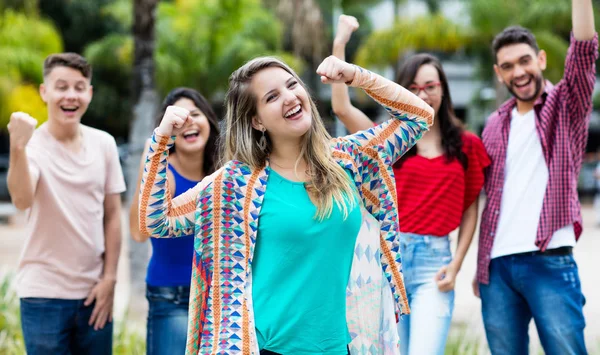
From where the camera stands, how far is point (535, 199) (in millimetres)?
3783

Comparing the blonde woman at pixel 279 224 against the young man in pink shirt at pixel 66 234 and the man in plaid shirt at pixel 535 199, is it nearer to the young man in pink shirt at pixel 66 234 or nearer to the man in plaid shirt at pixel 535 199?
the man in plaid shirt at pixel 535 199

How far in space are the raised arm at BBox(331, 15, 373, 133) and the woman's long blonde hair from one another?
32.5 inches

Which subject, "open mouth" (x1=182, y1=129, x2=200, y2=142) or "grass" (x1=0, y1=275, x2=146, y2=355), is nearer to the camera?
"open mouth" (x1=182, y1=129, x2=200, y2=142)

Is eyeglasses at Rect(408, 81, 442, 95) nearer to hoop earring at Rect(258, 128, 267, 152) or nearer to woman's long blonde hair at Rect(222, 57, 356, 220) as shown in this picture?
woman's long blonde hair at Rect(222, 57, 356, 220)

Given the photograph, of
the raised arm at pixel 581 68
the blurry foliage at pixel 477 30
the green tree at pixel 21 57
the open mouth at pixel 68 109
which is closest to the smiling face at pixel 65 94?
the open mouth at pixel 68 109

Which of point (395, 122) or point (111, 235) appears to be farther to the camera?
point (111, 235)

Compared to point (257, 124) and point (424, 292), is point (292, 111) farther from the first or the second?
point (424, 292)

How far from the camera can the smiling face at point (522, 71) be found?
391 cm

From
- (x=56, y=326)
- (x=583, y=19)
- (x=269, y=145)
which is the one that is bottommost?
(x=56, y=326)

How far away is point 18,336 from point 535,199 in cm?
404

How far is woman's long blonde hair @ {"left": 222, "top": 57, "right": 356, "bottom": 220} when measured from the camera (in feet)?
9.04

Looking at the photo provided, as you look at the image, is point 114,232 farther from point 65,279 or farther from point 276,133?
point 276,133

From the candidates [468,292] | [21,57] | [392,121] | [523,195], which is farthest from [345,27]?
[21,57]

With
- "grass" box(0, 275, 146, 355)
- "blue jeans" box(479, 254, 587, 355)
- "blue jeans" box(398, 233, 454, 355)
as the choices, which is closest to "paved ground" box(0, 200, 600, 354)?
"grass" box(0, 275, 146, 355)
